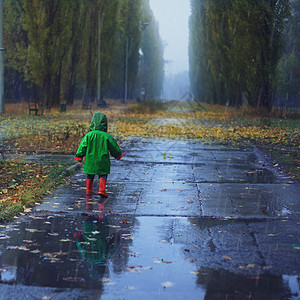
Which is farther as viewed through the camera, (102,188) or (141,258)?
(102,188)

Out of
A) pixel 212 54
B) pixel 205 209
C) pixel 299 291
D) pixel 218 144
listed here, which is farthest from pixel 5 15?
pixel 299 291

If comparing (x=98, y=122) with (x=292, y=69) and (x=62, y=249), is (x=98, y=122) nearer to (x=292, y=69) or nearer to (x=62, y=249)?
(x=62, y=249)

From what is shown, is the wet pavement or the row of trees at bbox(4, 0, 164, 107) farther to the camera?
the row of trees at bbox(4, 0, 164, 107)

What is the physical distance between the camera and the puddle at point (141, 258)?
168 inches

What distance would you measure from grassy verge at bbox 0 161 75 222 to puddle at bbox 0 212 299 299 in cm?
49

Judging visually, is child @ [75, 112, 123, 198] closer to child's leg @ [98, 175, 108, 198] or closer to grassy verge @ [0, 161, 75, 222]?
child's leg @ [98, 175, 108, 198]

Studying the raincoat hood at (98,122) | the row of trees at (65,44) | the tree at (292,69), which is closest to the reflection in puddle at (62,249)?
the raincoat hood at (98,122)

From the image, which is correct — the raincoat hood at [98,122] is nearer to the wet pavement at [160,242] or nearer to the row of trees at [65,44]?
the wet pavement at [160,242]

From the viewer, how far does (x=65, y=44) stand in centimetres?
3600

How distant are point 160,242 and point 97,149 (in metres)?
2.72

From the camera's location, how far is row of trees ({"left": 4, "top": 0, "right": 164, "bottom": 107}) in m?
34.0

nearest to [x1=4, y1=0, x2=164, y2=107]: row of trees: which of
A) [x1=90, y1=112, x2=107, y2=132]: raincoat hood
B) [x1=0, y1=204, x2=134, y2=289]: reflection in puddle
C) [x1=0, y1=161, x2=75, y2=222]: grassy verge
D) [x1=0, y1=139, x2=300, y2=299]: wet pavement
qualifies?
[x1=0, y1=161, x2=75, y2=222]: grassy verge

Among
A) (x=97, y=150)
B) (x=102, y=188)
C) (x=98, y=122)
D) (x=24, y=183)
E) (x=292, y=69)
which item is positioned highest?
(x=292, y=69)

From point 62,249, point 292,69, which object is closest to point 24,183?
point 62,249
